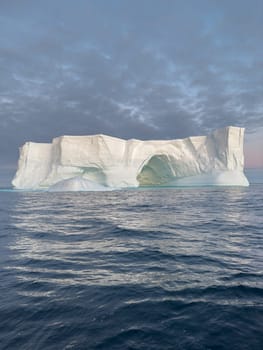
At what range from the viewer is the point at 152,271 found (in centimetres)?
389

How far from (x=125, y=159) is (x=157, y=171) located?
9.56m

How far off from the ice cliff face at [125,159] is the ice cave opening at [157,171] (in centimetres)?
37

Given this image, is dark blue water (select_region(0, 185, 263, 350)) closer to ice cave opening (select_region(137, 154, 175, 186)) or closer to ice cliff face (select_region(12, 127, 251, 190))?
ice cliff face (select_region(12, 127, 251, 190))

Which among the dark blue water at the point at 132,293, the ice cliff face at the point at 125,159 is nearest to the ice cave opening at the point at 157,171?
the ice cliff face at the point at 125,159

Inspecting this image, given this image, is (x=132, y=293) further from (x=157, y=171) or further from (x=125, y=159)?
(x=157, y=171)

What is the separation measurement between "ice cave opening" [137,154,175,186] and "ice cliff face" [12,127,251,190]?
0.37 metres

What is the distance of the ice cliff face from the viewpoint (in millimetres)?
33312

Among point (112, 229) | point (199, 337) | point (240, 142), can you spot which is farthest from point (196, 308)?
point (240, 142)

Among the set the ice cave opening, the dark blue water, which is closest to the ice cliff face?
the ice cave opening

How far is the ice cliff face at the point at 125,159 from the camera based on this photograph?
3331cm

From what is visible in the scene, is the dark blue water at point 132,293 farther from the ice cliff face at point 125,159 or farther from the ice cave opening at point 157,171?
the ice cave opening at point 157,171

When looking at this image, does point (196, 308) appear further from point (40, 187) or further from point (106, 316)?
point (40, 187)

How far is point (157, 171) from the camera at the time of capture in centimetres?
4200

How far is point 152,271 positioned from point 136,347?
75.1 inches
